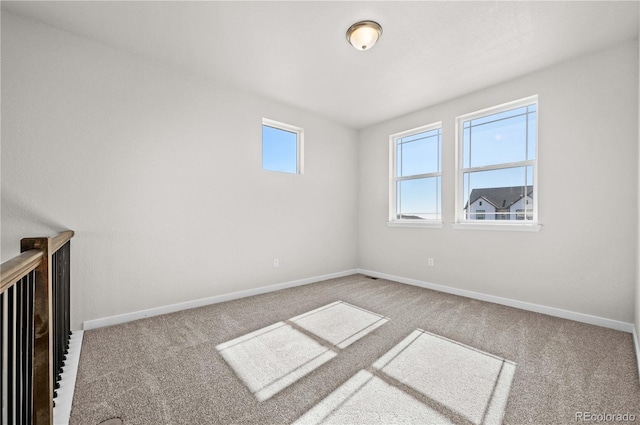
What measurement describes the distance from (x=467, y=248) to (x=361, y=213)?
1872mm

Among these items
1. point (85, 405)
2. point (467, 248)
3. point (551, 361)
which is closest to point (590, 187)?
point (467, 248)

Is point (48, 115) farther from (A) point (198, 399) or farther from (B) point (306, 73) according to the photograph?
(A) point (198, 399)

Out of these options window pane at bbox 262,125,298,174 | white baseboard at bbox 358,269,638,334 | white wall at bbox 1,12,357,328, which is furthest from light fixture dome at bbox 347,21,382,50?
white baseboard at bbox 358,269,638,334

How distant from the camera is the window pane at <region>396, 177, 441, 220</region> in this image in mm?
3963

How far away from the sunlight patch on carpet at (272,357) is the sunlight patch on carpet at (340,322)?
160 millimetres

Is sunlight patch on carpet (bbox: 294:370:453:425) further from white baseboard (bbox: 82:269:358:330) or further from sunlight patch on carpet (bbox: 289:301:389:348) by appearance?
white baseboard (bbox: 82:269:358:330)

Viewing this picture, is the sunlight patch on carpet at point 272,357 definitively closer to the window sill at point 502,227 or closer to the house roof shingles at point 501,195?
the window sill at point 502,227

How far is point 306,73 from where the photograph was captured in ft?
10.1

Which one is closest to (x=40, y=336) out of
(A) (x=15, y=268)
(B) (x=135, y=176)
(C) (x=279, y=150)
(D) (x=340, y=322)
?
(A) (x=15, y=268)

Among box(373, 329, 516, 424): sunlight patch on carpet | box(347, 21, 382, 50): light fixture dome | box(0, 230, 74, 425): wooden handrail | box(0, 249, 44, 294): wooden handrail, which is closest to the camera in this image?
box(0, 249, 44, 294): wooden handrail

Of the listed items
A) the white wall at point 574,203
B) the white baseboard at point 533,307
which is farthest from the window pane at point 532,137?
the white baseboard at point 533,307

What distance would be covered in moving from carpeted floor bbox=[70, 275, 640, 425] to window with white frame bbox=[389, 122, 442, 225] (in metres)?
1.62

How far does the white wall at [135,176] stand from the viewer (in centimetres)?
222
